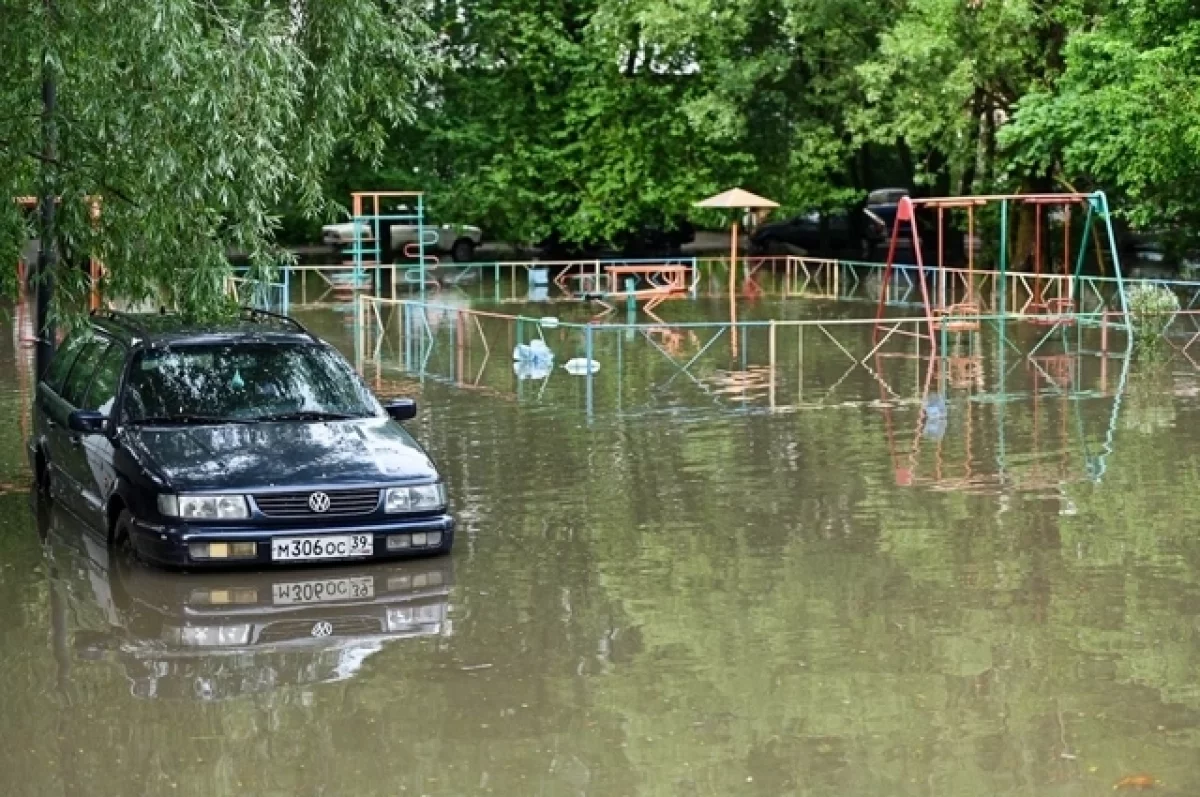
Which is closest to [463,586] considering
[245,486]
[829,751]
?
[245,486]

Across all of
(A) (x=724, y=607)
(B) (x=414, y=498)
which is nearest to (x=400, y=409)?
(B) (x=414, y=498)

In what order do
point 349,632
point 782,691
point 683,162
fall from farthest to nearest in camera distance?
point 683,162
point 349,632
point 782,691

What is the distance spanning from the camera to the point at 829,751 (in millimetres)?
7633

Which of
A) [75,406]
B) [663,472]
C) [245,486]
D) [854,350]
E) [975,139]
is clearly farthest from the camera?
[975,139]

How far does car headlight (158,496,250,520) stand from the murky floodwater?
0.44 m

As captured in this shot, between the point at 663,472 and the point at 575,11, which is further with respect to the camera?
the point at 575,11

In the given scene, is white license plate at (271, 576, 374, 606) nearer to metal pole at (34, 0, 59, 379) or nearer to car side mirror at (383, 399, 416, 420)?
car side mirror at (383, 399, 416, 420)

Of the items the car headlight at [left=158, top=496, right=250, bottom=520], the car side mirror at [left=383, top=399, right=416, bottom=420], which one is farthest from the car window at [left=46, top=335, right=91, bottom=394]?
the car headlight at [left=158, top=496, right=250, bottom=520]

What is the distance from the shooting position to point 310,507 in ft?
35.4

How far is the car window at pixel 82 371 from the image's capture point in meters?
12.5

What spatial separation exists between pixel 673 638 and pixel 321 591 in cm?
226

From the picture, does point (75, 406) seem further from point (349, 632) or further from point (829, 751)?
point (829, 751)

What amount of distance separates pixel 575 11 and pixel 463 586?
121ft

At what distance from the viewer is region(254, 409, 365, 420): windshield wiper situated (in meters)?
11.6
